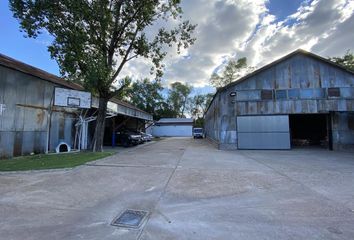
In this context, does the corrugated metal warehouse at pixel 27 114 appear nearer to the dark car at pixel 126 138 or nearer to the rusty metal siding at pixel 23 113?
the rusty metal siding at pixel 23 113

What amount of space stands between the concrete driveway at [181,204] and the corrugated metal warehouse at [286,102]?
843 centimetres

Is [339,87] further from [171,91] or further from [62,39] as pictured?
[171,91]

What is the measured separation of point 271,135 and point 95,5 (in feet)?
47.5

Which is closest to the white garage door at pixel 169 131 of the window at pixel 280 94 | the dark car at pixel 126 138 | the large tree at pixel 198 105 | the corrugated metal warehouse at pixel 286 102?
the large tree at pixel 198 105

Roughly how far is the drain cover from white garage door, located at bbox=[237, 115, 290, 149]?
13217mm

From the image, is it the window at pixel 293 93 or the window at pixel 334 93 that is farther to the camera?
the window at pixel 293 93

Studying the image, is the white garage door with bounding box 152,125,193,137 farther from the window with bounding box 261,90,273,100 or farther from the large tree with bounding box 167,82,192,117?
the window with bounding box 261,90,273,100

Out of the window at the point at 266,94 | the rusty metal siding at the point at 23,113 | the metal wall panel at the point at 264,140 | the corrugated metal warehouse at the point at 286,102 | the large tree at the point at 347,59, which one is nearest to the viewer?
the rusty metal siding at the point at 23,113

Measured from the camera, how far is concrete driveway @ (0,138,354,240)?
334cm

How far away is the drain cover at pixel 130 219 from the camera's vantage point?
11.8 ft

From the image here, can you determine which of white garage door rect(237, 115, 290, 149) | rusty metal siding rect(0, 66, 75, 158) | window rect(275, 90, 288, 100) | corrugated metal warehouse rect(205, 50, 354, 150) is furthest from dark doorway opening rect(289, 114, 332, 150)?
rusty metal siding rect(0, 66, 75, 158)

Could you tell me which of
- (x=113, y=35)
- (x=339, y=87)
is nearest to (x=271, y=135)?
(x=339, y=87)

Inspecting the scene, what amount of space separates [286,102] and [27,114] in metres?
17.0

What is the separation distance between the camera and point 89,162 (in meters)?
9.57
